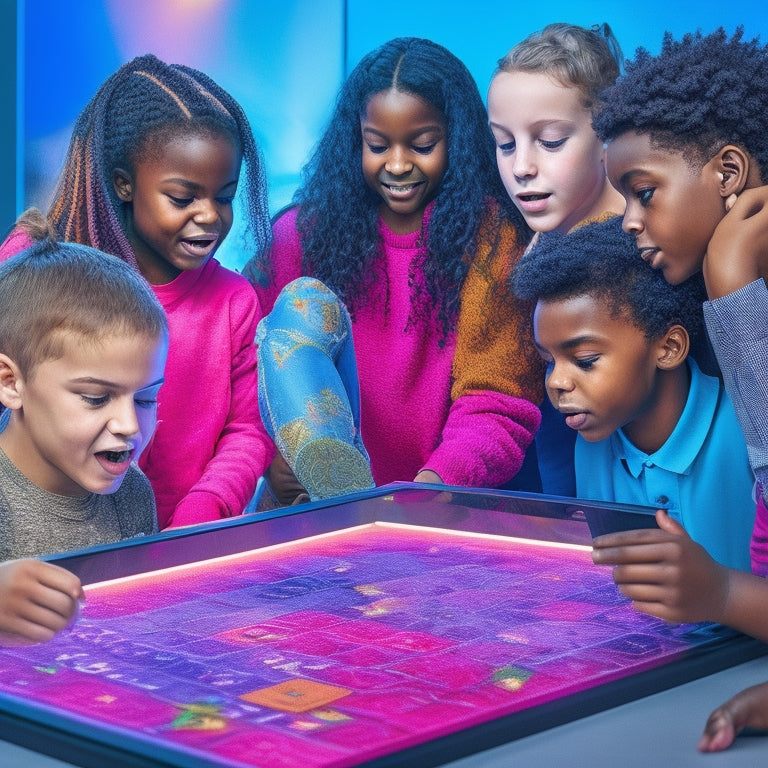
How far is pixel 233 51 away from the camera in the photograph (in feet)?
8.21

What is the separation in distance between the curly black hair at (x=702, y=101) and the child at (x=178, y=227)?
822 millimetres

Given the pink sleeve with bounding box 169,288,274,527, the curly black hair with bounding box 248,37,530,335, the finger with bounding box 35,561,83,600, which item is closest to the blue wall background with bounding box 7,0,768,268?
the curly black hair with bounding box 248,37,530,335

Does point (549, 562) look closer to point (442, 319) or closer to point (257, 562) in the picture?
point (257, 562)

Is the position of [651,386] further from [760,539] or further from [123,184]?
[123,184]

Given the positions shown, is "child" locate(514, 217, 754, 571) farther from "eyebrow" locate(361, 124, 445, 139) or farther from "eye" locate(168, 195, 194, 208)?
"eye" locate(168, 195, 194, 208)

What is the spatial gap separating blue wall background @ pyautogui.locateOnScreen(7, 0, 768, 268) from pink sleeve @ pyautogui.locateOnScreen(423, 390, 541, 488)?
1.99 ft

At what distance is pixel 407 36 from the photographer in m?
2.17

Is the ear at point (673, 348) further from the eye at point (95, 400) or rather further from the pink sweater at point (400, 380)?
the eye at point (95, 400)

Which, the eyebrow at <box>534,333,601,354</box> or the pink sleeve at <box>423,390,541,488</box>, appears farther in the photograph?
the pink sleeve at <box>423,390,541,488</box>

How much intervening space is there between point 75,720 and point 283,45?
2.00 meters

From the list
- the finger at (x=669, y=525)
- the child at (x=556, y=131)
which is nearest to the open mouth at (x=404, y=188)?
the child at (x=556, y=131)

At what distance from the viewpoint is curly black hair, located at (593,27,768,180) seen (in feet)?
4.72

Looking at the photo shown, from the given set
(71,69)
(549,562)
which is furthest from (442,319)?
(71,69)

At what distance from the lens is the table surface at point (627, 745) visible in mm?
682
